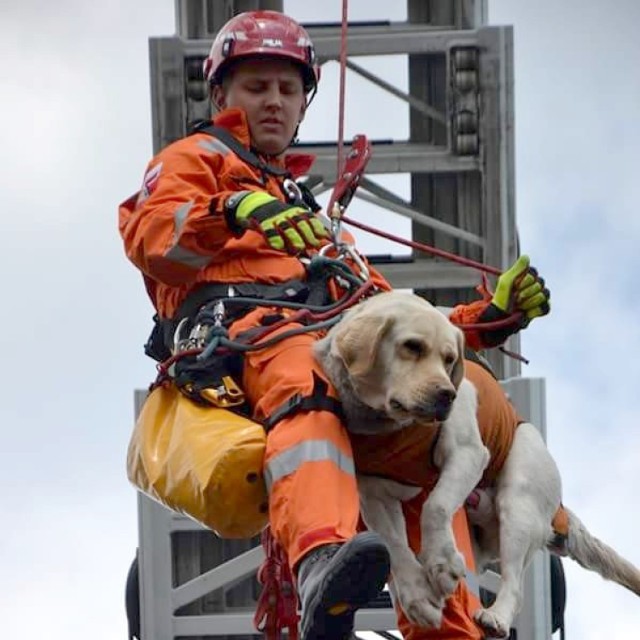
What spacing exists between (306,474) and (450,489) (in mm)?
477

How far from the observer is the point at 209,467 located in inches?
345

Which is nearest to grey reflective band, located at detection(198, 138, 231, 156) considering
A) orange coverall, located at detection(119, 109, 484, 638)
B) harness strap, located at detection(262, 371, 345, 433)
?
orange coverall, located at detection(119, 109, 484, 638)

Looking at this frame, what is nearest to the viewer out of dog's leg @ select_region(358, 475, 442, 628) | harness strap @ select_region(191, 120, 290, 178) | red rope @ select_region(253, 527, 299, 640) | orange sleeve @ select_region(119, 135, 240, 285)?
dog's leg @ select_region(358, 475, 442, 628)

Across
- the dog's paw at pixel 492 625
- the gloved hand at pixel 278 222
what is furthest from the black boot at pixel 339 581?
the gloved hand at pixel 278 222

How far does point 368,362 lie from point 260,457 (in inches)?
18.1

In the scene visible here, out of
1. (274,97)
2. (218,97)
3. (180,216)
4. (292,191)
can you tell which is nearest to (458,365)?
(180,216)

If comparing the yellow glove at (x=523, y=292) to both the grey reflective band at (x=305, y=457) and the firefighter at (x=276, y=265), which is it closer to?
the firefighter at (x=276, y=265)

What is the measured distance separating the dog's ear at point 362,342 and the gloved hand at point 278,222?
0.31m

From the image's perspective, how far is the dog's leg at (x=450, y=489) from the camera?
870 cm

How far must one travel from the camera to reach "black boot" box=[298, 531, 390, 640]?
8227 mm

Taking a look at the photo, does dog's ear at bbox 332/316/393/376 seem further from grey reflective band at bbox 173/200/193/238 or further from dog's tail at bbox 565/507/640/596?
dog's tail at bbox 565/507/640/596

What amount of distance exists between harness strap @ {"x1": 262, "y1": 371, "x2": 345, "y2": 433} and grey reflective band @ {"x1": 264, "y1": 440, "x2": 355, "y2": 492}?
0.44 feet

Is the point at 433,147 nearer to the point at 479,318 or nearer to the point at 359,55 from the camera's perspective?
the point at 359,55

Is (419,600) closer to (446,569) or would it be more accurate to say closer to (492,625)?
(446,569)
